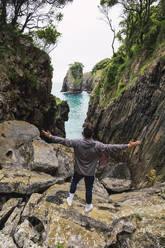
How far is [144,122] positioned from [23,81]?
12.1 m

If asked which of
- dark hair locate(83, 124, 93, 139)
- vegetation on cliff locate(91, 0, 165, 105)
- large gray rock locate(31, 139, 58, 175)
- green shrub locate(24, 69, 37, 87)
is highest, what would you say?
vegetation on cliff locate(91, 0, 165, 105)

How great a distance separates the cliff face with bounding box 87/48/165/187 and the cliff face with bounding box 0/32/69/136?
937 cm

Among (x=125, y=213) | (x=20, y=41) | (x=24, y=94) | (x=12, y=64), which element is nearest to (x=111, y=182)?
(x=125, y=213)

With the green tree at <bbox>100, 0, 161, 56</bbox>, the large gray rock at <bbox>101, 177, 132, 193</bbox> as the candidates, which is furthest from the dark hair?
the green tree at <bbox>100, 0, 161, 56</bbox>

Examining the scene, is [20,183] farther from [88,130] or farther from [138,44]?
[138,44]

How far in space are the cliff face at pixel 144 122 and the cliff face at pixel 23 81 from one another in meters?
9.37

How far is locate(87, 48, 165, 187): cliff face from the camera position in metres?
9.48

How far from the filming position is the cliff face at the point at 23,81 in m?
12.0

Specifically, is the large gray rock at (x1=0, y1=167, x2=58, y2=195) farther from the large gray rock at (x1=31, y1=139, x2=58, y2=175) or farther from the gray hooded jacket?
the gray hooded jacket

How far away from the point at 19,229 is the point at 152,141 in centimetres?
935

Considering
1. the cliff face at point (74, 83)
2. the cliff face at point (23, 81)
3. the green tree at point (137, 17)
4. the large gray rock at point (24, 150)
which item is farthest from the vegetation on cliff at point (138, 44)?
the cliff face at point (74, 83)

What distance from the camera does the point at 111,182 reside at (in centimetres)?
1154

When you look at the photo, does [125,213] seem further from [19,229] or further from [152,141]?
[152,141]

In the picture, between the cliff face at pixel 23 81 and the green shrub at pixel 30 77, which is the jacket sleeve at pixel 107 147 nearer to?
the cliff face at pixel 23 81
